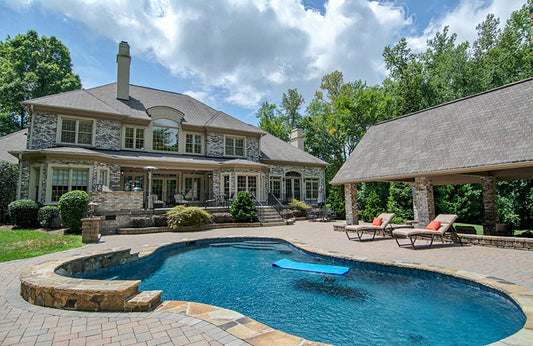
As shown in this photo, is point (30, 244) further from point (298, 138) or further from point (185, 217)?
point (298, 138)

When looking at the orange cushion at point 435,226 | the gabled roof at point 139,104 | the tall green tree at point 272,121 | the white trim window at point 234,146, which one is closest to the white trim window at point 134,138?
the gabled roof at point 139,104

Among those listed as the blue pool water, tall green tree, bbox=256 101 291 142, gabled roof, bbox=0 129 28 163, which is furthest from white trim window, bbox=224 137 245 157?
tall green tree, bbox=256 101 291 142

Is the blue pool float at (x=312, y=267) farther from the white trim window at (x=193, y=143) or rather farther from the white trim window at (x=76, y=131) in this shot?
the white trim window at (x=76, y=131)

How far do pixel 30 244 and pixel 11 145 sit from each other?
48.1ft

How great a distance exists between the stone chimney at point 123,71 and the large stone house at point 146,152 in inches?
2.5

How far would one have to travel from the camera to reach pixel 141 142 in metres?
17.8

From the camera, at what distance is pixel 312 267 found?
712 centimetres

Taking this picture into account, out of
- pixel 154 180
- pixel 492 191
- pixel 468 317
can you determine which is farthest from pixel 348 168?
pixel 154 180

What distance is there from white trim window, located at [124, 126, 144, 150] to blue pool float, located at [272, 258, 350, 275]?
13915 millimetres

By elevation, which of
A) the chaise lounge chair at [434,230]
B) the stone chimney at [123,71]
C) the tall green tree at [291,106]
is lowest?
the chaise lounge chair at [434,230]

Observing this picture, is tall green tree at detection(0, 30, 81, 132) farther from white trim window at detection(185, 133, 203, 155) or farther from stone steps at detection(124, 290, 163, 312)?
stone steps at detection(124, 290, 163, 312)

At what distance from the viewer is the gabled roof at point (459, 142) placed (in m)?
8.25

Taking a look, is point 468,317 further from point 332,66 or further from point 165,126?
point 332,66

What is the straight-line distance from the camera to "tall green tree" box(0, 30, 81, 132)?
2383cm
